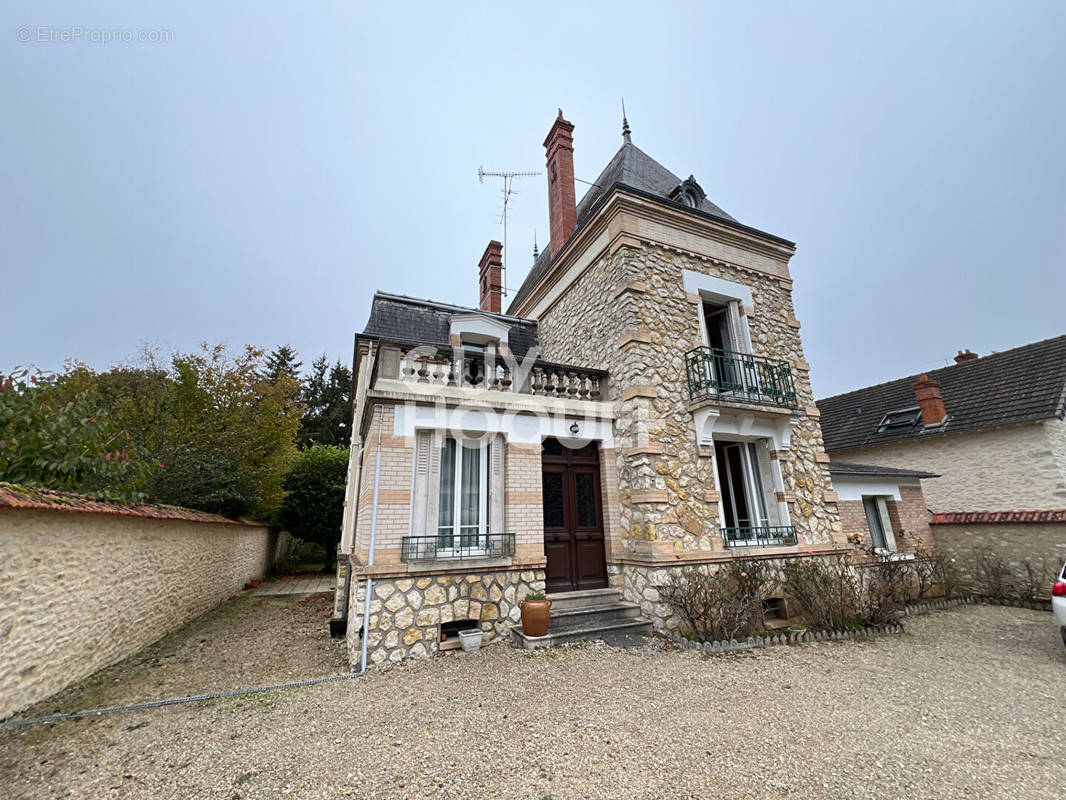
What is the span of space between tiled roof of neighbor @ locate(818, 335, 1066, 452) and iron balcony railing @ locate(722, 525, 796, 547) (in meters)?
7.94

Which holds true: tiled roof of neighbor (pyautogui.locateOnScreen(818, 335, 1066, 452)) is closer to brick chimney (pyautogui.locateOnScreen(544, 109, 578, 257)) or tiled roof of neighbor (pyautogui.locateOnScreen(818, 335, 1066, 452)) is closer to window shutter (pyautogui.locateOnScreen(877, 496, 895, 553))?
window shutter (pyautogui.locateOnScreen(877, 496, 895, 553))

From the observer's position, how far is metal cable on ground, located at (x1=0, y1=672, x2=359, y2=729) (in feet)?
12.1

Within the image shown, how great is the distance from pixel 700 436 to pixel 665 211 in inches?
167

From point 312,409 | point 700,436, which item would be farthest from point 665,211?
point 312,409

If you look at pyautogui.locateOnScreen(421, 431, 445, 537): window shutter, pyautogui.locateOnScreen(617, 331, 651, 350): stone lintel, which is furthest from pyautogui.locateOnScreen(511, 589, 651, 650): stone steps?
pyautogui.locateOnScreen(617, 331, 651, 350): stone lintel

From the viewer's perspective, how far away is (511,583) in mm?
5879

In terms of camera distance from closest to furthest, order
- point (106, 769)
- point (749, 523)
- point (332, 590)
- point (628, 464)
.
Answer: point (106, 769) < point (628, 464) < point (749, 523) < point (332, 590)

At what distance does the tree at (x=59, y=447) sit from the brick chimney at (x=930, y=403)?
1796 centimetres

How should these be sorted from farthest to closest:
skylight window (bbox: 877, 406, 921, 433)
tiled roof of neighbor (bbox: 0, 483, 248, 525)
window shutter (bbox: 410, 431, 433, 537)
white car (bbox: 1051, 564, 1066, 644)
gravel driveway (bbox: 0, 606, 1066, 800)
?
skylight window (bbox: 877, 406, 921, 433) < window shutter (bbox: 410, 431, 433, 537) < white car (bbox: 1051, 564, 1066, 644) < tiled roof of neighbor (bbox: 0, 483, 248, 525) < gravel driveway (bbox: 0, 606, 1066, 800)

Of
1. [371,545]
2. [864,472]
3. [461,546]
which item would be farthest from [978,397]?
[371,545]

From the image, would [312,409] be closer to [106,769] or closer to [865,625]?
[106,769]

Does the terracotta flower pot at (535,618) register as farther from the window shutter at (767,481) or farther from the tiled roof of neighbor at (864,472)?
the tiled roof of neighbor at (864,472)

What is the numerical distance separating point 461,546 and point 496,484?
1.00 meters

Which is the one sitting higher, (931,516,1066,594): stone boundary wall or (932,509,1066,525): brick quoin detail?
(932,509,1066,525): brick quoin detail
